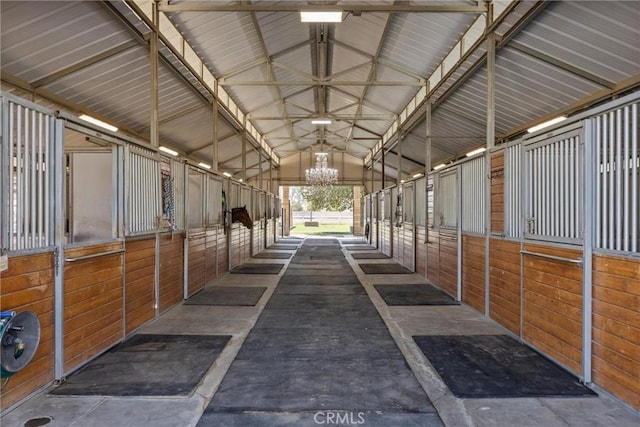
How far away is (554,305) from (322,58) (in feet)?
20.7

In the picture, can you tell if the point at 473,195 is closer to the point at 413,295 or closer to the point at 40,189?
the point at 413,295

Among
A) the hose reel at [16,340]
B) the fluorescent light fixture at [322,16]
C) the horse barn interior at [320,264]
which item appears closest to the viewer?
the hose reel at [16,340]

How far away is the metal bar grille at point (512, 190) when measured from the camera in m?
3.75

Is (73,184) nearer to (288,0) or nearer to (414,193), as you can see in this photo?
(288,0)

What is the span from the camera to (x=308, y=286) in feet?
20.6

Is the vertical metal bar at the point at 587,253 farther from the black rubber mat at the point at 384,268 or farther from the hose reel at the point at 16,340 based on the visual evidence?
the black rubber mat at the point at 384,268

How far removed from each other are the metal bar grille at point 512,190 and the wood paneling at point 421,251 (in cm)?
317

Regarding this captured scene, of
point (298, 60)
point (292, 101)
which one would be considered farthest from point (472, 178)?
point (292, 101)

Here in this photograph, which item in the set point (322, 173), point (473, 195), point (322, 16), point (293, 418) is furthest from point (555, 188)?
point (322, 173)

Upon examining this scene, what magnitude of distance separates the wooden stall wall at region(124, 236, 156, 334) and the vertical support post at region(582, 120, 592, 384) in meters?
3.85

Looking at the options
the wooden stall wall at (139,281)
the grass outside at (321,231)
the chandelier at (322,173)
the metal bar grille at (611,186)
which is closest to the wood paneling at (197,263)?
the wooden stall wall at (139,281)

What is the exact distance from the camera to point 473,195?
4895 millimetres

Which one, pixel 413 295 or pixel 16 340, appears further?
pixel 413 295

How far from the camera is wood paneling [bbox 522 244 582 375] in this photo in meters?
2.79
